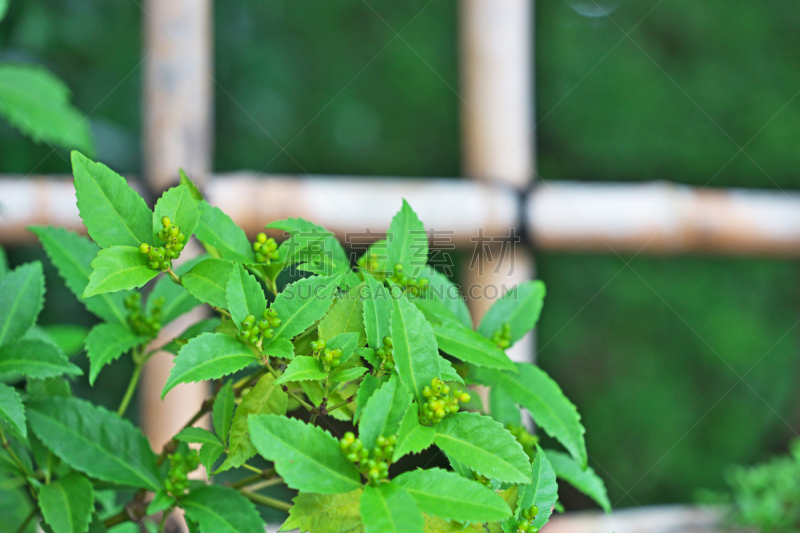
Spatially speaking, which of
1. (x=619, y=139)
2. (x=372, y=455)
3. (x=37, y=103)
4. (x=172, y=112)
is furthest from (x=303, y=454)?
(x=619, y=139)

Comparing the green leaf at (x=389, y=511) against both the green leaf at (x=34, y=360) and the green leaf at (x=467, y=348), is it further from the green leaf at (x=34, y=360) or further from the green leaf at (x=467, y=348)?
the green leaf at (x=34, y=360)

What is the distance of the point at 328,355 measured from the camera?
28 cm

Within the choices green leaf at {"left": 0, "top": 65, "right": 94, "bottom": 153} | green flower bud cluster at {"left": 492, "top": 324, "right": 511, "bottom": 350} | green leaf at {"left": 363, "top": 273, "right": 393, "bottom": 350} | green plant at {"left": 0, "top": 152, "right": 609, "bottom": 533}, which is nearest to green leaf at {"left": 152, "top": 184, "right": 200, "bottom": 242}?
green plant at {"left": 0, "top": 152, "right": 609, "bottom": 533}

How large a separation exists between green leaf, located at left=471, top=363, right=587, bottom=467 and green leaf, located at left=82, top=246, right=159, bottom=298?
0.21 m

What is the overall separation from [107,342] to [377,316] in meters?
0.19

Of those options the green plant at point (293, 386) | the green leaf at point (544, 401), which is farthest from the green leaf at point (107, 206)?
the green leaf at point (544, 401)

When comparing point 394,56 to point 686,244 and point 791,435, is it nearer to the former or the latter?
point 686,244

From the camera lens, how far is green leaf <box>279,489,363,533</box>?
268 millimetres

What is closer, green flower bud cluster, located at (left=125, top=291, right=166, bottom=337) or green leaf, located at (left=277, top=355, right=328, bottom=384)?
green leaf, located at (left=277, top=355, right=328, bottom=384)

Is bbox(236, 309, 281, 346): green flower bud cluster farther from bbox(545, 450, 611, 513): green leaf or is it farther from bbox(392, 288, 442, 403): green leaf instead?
bbox(545, 450, 611, 513): green leaf

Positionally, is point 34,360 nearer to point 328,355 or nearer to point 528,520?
point 328,355

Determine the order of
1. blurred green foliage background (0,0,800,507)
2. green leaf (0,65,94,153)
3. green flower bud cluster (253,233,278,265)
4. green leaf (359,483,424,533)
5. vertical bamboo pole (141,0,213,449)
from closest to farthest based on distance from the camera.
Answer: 1. green leaf (359,483,424,533)
2. green flower bud cluster (253,233,278,265)
3. green leaf (0,65,94,153)
4. vertical bamboo pole (141,0,213,449)
5. blurred green foliage background (0,0,800,507)

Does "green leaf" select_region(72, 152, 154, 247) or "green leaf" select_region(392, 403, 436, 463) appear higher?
"green leaf" select_region(72, 152, 154, 247)

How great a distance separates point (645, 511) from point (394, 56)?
1.34m
